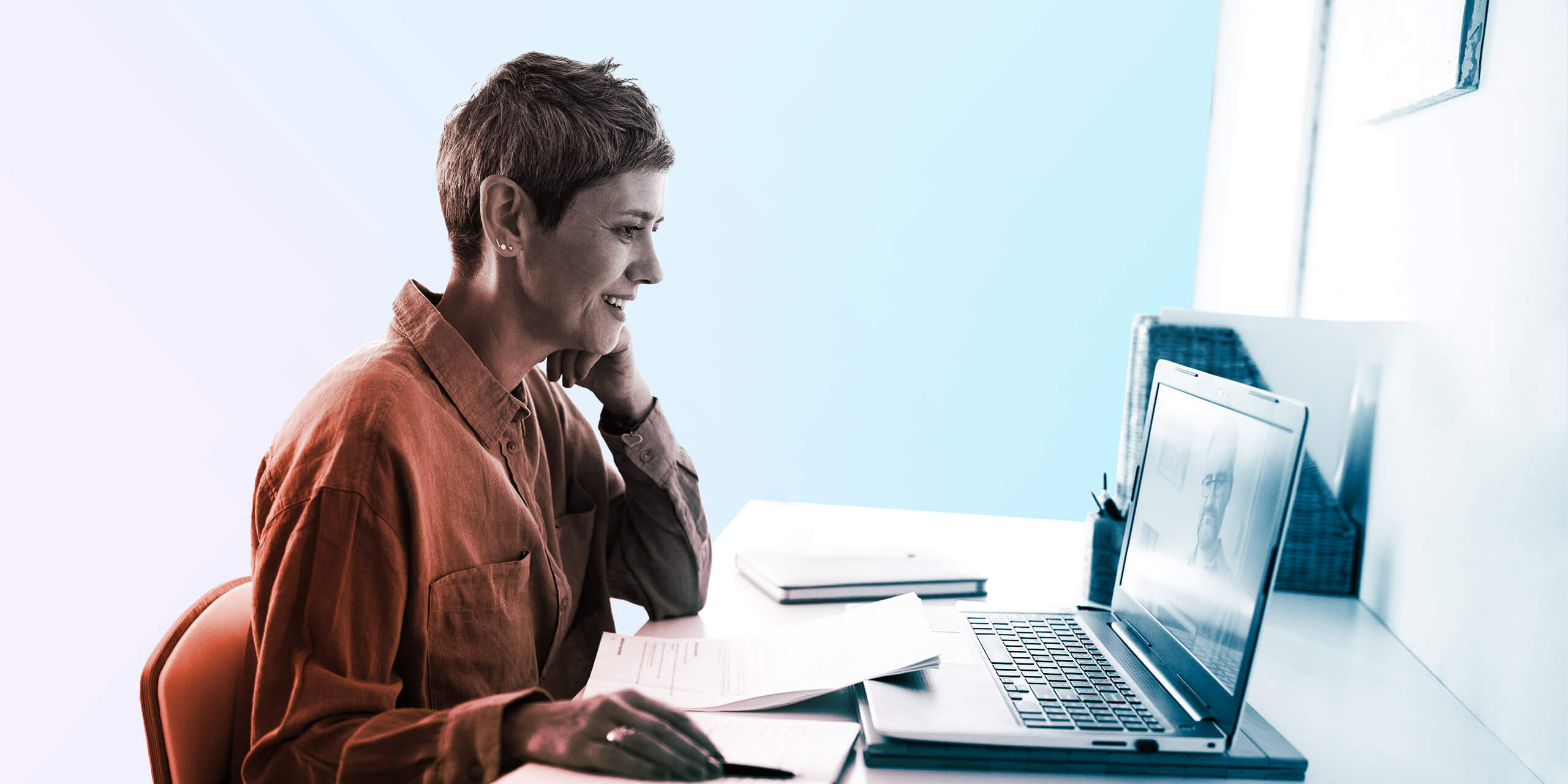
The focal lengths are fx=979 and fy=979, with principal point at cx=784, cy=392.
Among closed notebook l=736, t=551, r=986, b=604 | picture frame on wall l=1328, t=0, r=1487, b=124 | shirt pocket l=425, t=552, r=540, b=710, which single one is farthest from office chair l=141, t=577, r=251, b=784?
picture frame on wall l=1328, t=0, r=1487, b=124

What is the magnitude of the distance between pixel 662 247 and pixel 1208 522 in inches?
93.5

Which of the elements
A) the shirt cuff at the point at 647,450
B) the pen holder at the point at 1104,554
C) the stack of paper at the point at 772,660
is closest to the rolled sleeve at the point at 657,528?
the shirt cuff at the point at 647,450

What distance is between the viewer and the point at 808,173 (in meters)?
3.01

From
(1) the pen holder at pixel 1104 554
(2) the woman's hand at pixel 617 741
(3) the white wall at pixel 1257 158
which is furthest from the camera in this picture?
(3) the white wall at pixel 1257 158

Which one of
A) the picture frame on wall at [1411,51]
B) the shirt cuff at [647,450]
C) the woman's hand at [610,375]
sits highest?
the picture frame on wall at [1411,51]

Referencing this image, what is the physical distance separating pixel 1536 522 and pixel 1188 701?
359 mm

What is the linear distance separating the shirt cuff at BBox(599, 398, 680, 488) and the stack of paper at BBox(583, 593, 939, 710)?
290 mm

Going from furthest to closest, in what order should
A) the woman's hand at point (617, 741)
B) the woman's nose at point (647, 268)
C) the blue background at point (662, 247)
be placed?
the blue background at point (662, 247), the woman's nose at point (647, 268), the woman's hand at point (617, 741)

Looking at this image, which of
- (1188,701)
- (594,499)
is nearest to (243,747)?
(594,499)

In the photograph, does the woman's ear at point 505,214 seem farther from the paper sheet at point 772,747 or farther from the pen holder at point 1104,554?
the pen holder at point 1104,554

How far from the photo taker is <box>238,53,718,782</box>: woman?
2.52 feet

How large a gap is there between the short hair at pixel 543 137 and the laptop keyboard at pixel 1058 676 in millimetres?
643

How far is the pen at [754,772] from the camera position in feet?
2.38

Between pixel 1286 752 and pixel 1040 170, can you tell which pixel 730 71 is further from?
pixel 1286 752
